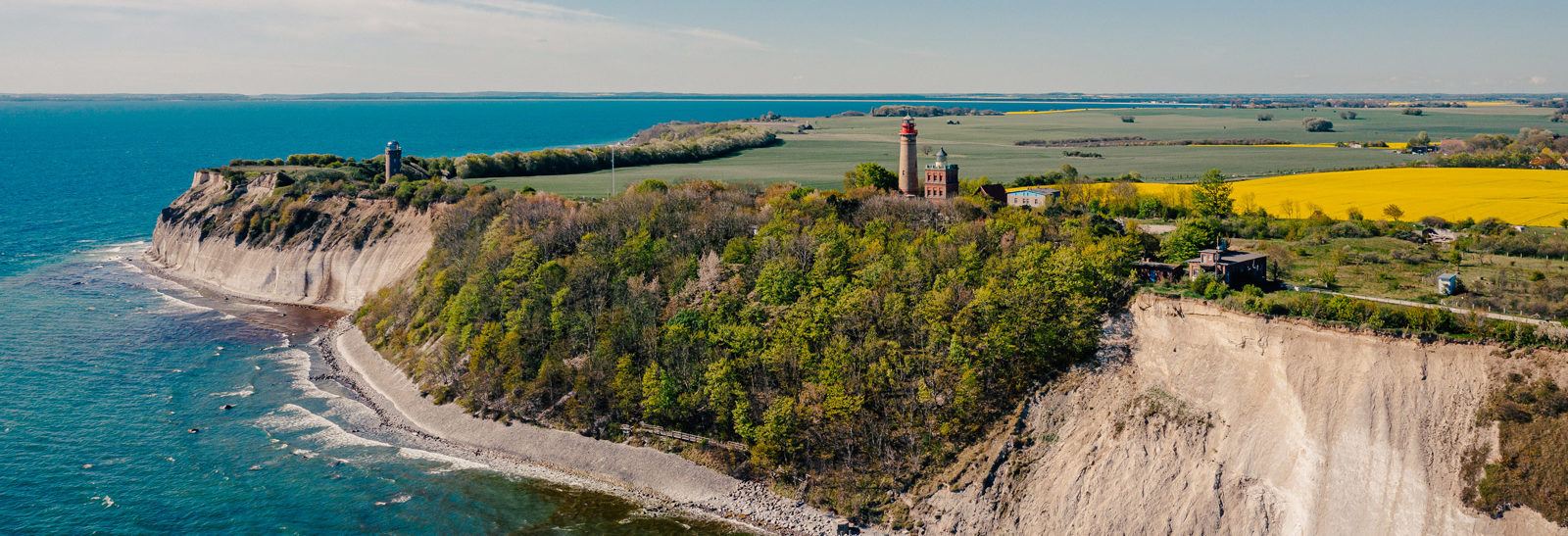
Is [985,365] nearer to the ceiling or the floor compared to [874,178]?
nearer to the floor

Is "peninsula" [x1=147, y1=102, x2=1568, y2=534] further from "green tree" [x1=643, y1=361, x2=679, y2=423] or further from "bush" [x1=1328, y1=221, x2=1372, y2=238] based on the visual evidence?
"bush" [x1=1328, y1=221, x2=1372, y2=238]

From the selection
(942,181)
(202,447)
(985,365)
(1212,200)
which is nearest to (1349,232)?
(1212,200)

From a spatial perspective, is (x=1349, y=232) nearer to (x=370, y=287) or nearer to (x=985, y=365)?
(x=985, y=365)

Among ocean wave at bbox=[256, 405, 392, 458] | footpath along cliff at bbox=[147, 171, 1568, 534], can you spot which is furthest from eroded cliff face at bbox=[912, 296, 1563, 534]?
A: ocean wave at bbox=[256, 405, 392, 458]

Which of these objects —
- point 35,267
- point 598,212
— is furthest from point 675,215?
point 35,267

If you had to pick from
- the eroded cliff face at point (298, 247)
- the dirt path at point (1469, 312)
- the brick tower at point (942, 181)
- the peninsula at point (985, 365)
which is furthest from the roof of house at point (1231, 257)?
the eroded cliff face at point (298, 247)

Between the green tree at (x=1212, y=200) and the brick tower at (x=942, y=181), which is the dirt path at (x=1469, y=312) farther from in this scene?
the brick tower at (x=942, y=181)

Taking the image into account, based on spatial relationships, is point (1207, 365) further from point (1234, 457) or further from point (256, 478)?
point (256, 478)
